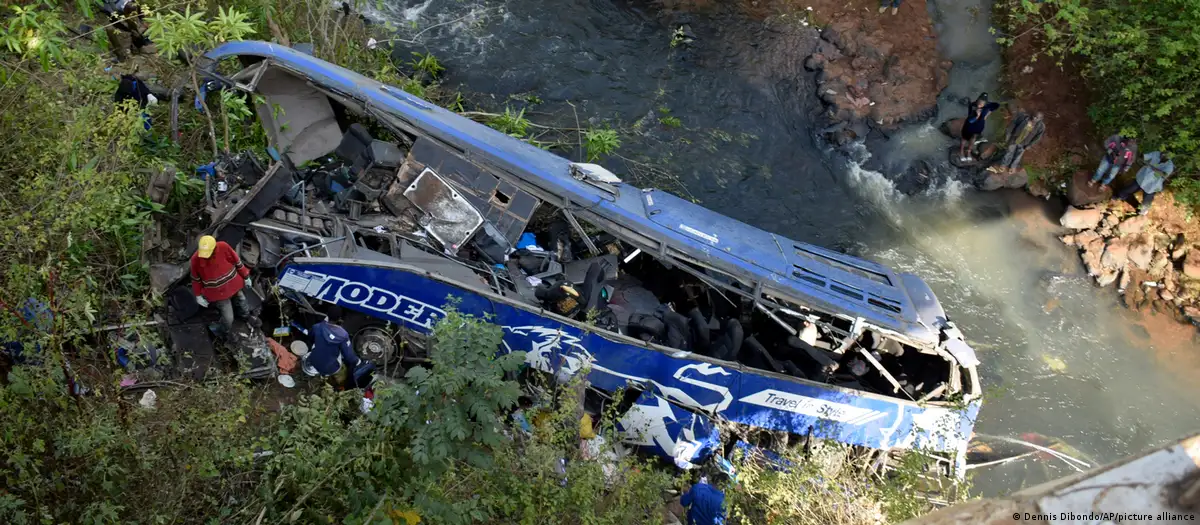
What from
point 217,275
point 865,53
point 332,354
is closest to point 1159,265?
point 865,53

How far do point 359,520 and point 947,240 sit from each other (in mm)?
10199

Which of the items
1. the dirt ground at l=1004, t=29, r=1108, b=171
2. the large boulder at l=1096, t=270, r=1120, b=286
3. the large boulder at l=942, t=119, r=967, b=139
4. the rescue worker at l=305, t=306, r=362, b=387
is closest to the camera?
the rescue worker at l=305, t=306, r=362, b=387

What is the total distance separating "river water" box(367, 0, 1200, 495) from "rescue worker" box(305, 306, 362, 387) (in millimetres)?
5588

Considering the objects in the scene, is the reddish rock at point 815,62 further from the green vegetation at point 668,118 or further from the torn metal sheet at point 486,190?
the torn metal sheet at point 486,190

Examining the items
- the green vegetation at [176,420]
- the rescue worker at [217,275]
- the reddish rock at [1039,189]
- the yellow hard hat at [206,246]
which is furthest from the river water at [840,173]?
the yellow hard hat at [206,246]

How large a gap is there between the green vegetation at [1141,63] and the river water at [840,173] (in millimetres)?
1353

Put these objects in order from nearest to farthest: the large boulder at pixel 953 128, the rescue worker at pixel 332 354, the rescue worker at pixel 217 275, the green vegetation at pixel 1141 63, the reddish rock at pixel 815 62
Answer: the rescue worker at pixel 217 275, the rescue worker at pixel 332 354, the green vegetation at pixel 1141 63, the large boulder at pixel 953 128, the reddish rock at pixel 815 62

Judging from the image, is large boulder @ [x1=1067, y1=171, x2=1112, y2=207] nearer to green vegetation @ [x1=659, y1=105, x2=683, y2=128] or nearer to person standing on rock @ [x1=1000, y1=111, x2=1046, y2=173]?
person standing on rock @ [x1=1000, y1=111, x2=1046, y2=173]

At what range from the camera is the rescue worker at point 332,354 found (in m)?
6.64

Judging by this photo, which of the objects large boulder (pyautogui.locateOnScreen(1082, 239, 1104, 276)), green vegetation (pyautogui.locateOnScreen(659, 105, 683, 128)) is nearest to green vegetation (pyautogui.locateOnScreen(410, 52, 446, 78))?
green vegetation (pyautogui.locateOnScreen(659, 105, 683, 128))

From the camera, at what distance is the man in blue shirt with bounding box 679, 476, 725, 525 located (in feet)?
19.8

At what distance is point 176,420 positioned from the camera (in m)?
5.02

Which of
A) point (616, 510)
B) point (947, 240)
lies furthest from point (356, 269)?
point (947, 240)

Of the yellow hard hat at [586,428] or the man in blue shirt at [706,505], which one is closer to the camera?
the man in blue shirt at [706,505]
